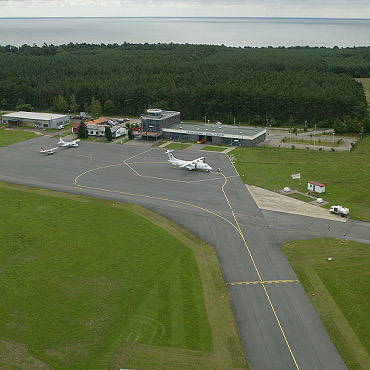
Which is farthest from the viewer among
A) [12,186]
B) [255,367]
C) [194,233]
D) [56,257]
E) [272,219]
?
[12,186]

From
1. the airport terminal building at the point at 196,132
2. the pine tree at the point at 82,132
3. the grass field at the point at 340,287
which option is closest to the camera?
the grass field at the point at 340,287

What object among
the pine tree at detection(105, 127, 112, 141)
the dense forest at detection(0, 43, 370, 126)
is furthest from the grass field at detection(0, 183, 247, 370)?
the dense forest at detection(0, 43, 370, 126)

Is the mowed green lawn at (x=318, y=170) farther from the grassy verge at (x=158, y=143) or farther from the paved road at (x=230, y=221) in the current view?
the grassy verge at (x=158, y=143)

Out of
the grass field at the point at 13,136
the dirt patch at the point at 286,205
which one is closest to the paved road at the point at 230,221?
the dirt patch at the point at 286,205

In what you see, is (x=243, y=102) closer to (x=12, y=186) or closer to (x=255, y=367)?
(x=12, y=186)

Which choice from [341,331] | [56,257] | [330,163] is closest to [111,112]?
[330,163]

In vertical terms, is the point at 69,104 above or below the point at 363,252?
above
